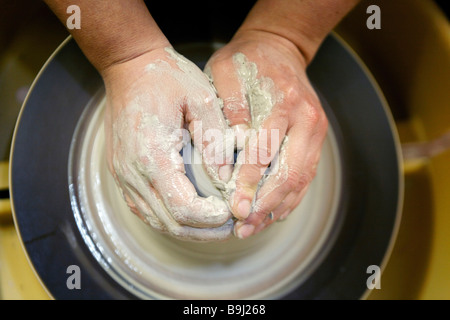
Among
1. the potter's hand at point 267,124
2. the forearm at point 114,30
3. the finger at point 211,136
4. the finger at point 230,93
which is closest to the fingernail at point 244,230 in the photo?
the potter's hand at point 267,124

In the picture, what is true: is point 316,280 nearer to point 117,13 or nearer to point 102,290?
point 102,290

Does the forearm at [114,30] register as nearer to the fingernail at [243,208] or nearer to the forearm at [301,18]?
the forearm at [301,18]

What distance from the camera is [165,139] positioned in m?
0.84

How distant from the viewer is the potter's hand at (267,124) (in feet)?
2.80

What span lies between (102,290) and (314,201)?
0.67 m

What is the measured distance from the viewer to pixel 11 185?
3.30 ft

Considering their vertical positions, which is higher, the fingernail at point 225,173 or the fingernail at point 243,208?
the fingernail at point 225,173

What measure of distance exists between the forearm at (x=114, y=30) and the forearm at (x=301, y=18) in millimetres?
308

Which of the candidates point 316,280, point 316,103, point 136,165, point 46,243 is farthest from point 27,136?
point 316,280

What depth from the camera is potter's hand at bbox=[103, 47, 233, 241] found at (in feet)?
2.72

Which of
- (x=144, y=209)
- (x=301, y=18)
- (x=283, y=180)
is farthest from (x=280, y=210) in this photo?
(x=301, y=18)

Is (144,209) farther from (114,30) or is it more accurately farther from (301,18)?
(301,18)

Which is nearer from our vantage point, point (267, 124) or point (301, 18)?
point (267, 124)

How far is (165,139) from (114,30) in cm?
31
